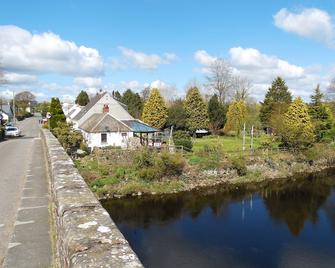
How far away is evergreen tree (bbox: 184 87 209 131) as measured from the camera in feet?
137

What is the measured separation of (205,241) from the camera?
578 inches

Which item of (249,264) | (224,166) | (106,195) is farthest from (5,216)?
(224,166)

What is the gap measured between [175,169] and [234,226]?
7420 millimetres

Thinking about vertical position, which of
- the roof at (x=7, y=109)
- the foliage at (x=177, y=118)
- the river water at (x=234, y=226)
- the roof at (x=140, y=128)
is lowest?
the river water at (x=234, y=226)

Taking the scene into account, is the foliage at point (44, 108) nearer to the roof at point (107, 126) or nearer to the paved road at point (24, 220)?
the roof at point (107, 126)

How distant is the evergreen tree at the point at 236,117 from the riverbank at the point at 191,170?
1139 cm

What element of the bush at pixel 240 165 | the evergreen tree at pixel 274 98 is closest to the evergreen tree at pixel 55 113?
the bush at pixel 240 165

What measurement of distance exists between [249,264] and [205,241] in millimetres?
2594

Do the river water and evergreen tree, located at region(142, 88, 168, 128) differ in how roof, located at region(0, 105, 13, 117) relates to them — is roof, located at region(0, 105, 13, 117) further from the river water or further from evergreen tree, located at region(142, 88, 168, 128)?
the river water

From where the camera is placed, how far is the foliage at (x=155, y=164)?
874 inches

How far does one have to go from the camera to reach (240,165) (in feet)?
84.5

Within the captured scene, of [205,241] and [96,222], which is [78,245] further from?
[205,241]

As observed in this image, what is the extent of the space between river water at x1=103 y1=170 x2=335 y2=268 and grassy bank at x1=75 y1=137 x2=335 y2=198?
119 cm

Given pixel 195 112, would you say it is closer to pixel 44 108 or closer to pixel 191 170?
pixel 191 170
